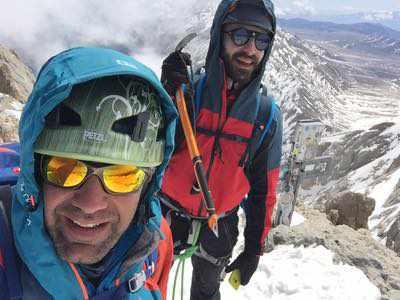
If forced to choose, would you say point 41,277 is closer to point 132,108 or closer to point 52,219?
point 52,219

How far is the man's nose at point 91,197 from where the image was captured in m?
2.06

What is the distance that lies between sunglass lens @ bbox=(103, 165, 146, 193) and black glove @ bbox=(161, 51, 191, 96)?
1.92 metres

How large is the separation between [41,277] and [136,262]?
2.02ft


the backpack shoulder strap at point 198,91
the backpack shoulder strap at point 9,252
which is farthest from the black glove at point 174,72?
the backpack shoulder strap at point 9,252

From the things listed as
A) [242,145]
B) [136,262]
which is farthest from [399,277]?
[136,262]

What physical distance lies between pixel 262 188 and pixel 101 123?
3077 millimetres

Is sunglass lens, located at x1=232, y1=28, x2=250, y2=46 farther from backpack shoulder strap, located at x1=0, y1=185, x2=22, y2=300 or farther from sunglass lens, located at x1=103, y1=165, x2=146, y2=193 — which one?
backpack shoulder strap, located at x1=0, y1=185, x2=22, y2=300

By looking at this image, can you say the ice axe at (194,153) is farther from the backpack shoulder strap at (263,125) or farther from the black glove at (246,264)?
the black glove at (246,264)

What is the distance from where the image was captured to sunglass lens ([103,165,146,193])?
214cm

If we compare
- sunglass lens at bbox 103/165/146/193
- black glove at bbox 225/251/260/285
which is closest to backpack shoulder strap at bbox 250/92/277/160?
black glove at bbox 225/251/260/285

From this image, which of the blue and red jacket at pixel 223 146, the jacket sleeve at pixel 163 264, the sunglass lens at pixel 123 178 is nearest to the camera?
the sunglass lens at pixel 123 178

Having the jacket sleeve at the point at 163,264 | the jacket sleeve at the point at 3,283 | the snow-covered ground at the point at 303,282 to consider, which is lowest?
the snow-covered ground at the point at 303,282

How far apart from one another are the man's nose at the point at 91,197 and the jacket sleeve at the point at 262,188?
2.65 m

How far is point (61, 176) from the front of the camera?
204 cm
